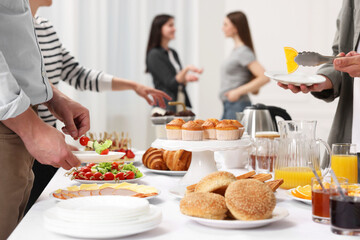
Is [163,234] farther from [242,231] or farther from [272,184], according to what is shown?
[272,184]

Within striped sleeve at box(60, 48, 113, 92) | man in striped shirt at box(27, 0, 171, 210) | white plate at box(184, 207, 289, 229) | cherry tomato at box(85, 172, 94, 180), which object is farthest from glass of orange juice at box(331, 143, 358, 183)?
striped sleeve at box(60, 48, 113, 92)

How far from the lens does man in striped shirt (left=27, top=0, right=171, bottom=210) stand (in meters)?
1.99

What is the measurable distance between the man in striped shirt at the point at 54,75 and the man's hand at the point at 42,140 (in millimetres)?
883

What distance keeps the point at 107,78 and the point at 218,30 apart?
115 inches

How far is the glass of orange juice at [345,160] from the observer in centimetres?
134

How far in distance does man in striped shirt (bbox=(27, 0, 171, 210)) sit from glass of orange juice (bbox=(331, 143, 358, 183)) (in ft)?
3.49

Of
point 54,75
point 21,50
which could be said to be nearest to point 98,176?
point 21,50

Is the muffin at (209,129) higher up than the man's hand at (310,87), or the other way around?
the man's hand at (310,87)

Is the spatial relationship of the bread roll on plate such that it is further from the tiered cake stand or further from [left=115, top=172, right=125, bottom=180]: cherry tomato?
[left=115, top=172, right=125, bottom=180]: cherry tomato

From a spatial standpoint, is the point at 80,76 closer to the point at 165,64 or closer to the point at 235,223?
the point at 235,223

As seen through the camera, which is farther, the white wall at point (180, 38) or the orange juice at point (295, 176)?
the white wall at point (180, 38)

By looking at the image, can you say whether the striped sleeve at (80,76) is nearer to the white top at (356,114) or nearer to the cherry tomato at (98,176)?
the cherry tomato at (98,176)

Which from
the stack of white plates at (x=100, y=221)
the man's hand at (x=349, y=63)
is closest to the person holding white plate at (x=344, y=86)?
the man's hand at (x=349, y=63)

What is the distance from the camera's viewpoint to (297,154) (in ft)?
4.44
